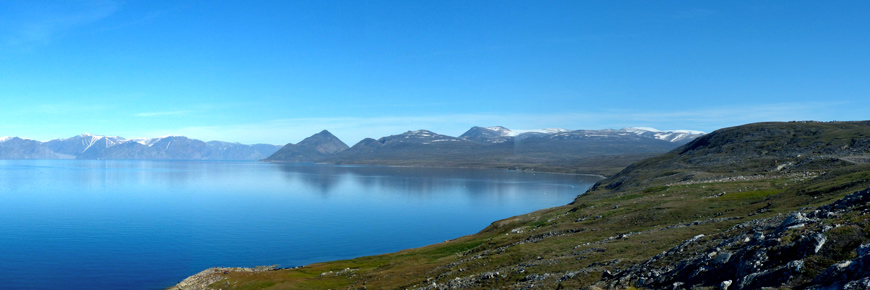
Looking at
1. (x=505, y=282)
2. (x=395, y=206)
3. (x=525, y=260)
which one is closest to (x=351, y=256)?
(x=525, y=260)

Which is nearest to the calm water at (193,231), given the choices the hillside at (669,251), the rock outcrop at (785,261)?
the hillside at (669,251)

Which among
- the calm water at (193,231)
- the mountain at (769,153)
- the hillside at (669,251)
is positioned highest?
the mountain at (769,153)

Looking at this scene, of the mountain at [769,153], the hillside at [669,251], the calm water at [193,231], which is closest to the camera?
the hillside at [669,251]

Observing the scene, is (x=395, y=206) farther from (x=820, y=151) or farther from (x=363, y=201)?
(x=820, y=151)

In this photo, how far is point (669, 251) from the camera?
107 ft

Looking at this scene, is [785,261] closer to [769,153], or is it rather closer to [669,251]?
[669,251]

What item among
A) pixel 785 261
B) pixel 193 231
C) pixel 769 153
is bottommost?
pixel 193 231

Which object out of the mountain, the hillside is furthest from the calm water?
the mountain

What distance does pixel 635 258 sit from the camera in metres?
36.6

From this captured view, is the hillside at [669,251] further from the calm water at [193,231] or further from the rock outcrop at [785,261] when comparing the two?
the calm water at [193,231]

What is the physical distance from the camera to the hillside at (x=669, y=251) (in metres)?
21.8

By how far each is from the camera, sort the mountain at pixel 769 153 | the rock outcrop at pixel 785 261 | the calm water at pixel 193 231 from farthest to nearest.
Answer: the mountain at pixel 769 153, the calm water at pixel 193 231, the rock outcrop at pixel 785 261

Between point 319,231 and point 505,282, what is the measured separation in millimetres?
82019

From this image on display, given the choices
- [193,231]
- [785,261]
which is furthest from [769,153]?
[193,231]
